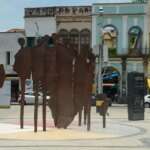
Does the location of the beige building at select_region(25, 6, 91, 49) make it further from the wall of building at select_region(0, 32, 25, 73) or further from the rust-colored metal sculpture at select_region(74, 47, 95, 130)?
the rust-colored metal sculpture at select_region(74, 47, 95, 130)

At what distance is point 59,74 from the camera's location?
25969 millimetres

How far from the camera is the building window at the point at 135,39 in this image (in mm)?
75312

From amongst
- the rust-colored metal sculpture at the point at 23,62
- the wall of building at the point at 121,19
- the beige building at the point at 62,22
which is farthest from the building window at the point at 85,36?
the rust-colored metal sculpture at the point at 23,62

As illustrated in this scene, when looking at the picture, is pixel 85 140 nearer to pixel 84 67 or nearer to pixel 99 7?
pixel 84 67

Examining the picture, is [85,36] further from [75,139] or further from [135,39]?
[75,139]

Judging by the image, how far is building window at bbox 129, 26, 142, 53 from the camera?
247ft

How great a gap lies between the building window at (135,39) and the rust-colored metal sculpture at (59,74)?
4880 centimetres

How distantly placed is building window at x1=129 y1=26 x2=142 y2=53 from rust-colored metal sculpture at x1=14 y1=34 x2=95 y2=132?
48.8m

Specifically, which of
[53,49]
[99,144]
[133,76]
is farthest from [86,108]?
[133,76]

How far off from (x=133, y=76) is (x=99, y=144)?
15.0 metres

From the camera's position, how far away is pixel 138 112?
3612 centimetres

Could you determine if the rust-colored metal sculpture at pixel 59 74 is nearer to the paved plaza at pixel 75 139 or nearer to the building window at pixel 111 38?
the paved plaza at pixel 75 139

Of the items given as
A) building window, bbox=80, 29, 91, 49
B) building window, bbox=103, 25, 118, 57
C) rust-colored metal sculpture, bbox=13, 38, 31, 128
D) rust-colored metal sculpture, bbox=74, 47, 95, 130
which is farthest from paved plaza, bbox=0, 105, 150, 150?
building window, bbox=80, 29, 91, 49

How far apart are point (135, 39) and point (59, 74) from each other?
50.5 m
